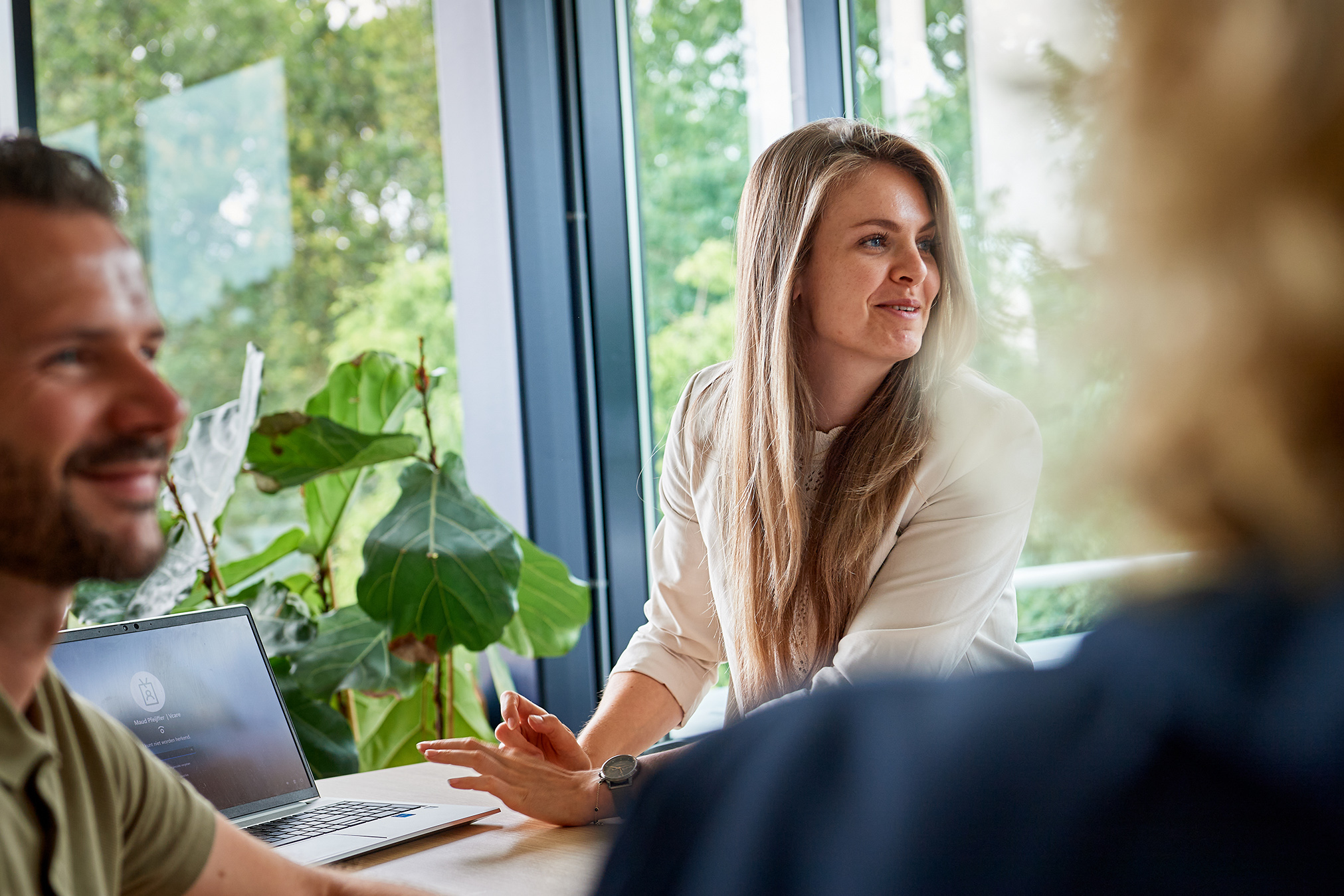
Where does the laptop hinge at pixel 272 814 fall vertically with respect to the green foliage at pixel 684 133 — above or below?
below

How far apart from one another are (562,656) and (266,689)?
1.63 meters

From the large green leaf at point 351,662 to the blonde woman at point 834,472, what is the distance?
2.33ft

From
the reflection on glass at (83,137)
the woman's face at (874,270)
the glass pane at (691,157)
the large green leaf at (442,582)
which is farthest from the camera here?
the glass pane at (691,157)

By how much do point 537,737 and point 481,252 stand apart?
193 centimetres

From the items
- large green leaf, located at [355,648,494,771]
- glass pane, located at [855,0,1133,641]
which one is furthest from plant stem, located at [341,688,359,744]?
glass pane, located at [855,0,1133,641]

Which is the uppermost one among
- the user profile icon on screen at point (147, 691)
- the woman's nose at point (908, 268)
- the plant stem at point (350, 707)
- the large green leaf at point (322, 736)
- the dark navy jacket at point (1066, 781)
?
the woman's nose at point (908, 268)

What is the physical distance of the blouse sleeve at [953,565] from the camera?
1.68 meters

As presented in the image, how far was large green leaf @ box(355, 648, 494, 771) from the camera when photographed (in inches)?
107

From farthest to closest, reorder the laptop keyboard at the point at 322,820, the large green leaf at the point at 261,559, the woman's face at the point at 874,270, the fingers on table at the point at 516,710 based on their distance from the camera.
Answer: the large green leaf at the point at 261,559
the woman's face at the point at 874,270
the fingers on table at the point at 516,710
the laptop keyboard at the point at 322,820

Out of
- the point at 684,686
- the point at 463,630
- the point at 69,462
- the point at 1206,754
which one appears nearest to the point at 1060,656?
the point at 1206,754

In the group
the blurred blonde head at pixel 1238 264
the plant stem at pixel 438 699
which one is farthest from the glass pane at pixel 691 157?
the blurred blonde head at pixel 1238 264

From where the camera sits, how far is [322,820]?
149 cm

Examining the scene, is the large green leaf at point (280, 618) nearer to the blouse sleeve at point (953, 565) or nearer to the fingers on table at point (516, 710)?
the fingers on table at point (516, 710)

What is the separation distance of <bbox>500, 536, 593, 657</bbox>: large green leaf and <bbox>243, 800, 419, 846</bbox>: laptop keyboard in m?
1.08
